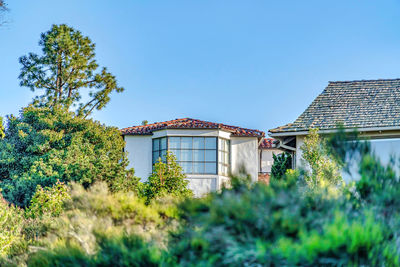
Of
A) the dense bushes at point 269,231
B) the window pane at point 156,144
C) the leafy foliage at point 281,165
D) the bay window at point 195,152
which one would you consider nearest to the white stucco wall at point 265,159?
the bay window at point 195,152

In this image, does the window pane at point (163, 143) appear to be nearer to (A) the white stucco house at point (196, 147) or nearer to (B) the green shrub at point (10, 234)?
(A) the white stucco house at point (196, 147)

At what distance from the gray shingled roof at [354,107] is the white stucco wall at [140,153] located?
→ 10423 millimetres

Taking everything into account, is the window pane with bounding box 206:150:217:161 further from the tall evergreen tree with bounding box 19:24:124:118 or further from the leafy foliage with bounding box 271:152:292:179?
the tall evergreen tree with bounding box 19:24:124:118

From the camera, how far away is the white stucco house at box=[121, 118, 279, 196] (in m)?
25.9

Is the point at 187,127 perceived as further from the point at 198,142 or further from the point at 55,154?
the point at 55,154

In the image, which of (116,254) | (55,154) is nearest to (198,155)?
(55,154)

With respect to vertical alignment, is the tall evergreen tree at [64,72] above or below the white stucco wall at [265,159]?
above

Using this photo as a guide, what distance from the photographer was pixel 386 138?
16.2 metres

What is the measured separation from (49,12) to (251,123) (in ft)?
38.7

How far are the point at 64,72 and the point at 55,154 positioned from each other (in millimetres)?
7717

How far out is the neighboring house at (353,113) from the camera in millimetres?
16234

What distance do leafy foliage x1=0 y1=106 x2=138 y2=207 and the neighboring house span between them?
291 inches

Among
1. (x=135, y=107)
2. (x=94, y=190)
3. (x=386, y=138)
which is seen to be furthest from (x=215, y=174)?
(x=94, y=190)

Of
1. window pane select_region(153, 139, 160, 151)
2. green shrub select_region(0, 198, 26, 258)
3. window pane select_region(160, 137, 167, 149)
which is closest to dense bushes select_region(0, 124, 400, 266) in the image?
green shrub select_region(0, 198, 26, 258)
